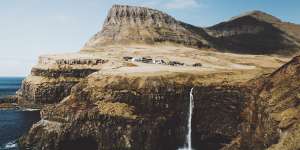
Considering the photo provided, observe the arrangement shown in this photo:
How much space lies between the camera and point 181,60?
415ft

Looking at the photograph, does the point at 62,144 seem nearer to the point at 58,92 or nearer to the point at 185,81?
the point at 185,81

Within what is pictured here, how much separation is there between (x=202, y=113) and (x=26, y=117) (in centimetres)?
6514

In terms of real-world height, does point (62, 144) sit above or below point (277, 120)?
below

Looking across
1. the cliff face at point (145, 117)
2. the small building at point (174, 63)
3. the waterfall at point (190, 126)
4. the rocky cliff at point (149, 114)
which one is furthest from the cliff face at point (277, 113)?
the small building at point (174, 63)

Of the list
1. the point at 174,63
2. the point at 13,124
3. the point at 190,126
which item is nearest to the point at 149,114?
the point at 190,126

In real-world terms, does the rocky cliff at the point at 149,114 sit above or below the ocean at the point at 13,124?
above

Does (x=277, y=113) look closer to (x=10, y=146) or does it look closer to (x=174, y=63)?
(x=10, y=146)

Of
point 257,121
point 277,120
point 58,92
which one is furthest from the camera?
point 58,92

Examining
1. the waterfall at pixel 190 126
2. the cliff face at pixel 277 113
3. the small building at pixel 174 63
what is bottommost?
the waterfall at pixel 190 126

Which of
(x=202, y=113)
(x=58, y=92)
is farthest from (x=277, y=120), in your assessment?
(x=58, y=92)

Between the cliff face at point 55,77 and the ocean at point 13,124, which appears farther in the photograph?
the cliff face at point 55,77

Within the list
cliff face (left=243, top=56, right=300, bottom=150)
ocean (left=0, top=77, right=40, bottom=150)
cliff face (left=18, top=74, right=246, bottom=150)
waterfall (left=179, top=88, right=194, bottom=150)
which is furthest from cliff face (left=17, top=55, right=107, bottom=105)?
cliff face (left=243, top=56, right=300, bottom=150)

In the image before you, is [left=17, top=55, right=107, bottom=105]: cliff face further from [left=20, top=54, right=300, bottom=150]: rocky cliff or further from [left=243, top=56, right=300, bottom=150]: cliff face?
[left=243, top=56, right=300, bottom=150]: cliff face

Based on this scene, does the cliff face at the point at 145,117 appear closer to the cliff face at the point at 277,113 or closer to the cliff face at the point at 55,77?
the cliff face at the point at 277,113
